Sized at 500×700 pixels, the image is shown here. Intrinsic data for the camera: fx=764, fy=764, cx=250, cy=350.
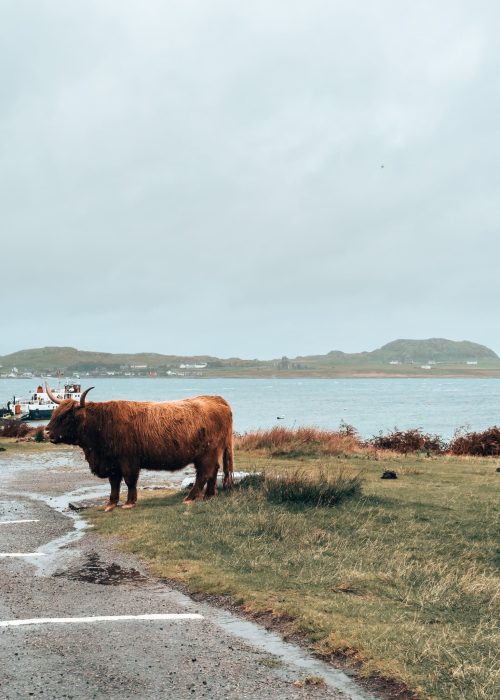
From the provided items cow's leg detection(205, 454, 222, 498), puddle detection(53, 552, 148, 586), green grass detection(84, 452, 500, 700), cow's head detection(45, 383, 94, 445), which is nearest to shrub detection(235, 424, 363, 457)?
green grass detection(84, 452, 500, 700)

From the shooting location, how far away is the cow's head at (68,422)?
1513 cm

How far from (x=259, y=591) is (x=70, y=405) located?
789 centimetres

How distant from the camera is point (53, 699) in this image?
5438mm

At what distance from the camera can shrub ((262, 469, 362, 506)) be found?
1379cm

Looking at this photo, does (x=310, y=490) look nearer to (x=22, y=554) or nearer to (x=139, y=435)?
(x=139, y=435)

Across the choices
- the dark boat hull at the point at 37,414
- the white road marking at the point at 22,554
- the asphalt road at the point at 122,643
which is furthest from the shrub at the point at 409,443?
the dark boat hull at the point at 37,414

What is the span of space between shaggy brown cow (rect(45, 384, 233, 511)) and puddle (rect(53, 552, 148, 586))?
477 centimetres

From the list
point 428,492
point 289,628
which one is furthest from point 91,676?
point 428,492

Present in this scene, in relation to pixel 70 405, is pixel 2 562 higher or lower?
lower

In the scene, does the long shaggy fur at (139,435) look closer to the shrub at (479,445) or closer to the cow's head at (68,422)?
the cow's head at (68,422)

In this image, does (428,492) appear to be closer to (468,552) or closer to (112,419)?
(468,552)

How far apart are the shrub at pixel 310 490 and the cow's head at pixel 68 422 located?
3883 millimetres

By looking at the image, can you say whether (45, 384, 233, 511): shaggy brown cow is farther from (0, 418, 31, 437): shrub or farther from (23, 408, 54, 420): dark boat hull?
(23, 408, 54, 420): dark boat hull

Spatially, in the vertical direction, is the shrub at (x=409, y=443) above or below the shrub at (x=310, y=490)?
below
